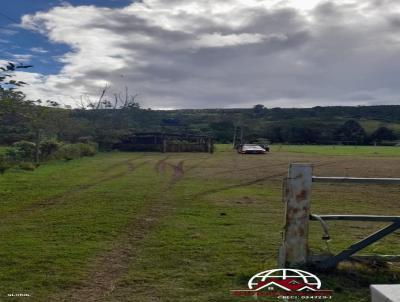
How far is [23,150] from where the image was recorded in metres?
22.3

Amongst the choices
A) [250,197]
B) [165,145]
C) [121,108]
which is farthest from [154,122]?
[250,197]

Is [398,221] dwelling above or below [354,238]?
above

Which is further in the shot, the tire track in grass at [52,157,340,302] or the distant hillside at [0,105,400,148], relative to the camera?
the distant hillside at [0,105,400,148]

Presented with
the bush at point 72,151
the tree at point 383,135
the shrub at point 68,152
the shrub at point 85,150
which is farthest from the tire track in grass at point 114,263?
the tree at point 383,135

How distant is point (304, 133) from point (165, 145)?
55.9 meters

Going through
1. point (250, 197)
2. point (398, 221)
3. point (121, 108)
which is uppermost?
point (121, 108)

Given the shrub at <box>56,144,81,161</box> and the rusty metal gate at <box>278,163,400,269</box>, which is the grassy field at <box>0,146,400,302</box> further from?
the shrub at <box>56,144,81,161</box>

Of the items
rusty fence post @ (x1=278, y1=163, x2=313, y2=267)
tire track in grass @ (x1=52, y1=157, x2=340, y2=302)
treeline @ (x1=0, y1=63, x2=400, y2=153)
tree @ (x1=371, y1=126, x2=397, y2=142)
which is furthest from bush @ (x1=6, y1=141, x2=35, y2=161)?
tree @ (x1=371, y1=126, x2=397, y2=142)

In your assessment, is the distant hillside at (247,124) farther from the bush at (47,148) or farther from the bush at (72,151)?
the bush at (72,151)

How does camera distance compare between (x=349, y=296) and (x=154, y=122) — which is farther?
(x=154, y=122)

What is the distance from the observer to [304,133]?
9281cm

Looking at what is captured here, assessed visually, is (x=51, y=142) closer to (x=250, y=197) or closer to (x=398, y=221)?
(x=250, y=197)

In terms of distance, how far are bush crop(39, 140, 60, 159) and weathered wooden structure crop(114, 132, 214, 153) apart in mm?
19125

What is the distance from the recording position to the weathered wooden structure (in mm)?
45125
